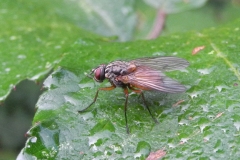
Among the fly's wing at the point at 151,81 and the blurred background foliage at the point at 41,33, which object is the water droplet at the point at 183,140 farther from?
the blurred background foliage at the point at 41,33

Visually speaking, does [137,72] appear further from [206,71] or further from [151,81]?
[206,71]

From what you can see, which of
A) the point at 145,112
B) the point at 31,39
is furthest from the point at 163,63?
the point at 31,39

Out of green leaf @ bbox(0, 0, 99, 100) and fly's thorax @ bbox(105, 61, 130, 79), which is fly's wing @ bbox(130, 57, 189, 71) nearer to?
fly's thorax @ bbox(105, 61, 130, 79)

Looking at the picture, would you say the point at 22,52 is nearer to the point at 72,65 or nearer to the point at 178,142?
the point at 72,65

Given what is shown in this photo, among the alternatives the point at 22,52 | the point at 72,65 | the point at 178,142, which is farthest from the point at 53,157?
the point at 22,52

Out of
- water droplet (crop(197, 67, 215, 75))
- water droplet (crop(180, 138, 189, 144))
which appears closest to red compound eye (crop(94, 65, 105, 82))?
water droplet (crop(197, 67, 215, 75))
